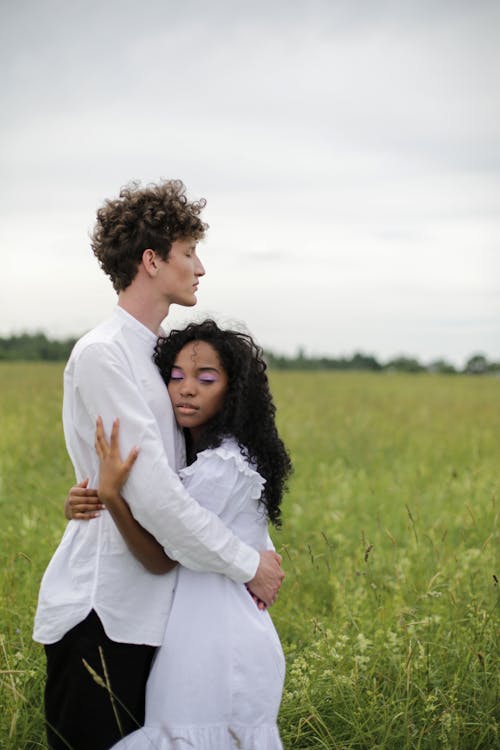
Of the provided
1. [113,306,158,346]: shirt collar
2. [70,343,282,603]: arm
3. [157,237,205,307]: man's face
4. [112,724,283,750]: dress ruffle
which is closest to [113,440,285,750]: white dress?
[112,724,283,750]: dress ruffle

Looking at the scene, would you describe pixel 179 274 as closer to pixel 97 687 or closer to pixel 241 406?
pixel 241 406

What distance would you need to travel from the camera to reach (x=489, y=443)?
34.6 ft

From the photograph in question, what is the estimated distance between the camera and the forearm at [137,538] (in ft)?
8.40

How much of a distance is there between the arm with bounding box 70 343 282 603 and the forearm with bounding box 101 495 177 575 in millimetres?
31

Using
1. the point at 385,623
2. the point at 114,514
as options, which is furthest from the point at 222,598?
the point at 385,623

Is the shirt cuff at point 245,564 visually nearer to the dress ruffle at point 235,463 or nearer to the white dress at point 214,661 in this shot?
the white dress at point 214,661

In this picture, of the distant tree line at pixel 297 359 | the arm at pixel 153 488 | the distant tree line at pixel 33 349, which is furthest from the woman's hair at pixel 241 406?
the distant tree line at pixel 33 349

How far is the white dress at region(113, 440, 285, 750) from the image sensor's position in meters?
2.60

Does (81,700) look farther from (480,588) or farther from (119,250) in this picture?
(480,588)

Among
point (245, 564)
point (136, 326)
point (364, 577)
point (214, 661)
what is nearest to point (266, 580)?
point (245, 564)

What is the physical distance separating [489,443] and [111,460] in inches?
346

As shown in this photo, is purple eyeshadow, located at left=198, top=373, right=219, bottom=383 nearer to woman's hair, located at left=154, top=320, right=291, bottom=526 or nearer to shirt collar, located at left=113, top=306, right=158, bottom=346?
woman's hair, located at left=154, top=320, right=291, bottom=526

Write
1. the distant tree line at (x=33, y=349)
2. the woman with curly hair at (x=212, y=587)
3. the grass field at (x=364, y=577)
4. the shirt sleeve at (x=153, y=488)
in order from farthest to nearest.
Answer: the distant tree line at (x=33, y=349) < the grass field at (x=364, y=577) < the woman with curly hair at (x=212, y=587) < the shirt sleeve at (x=153, y=488)

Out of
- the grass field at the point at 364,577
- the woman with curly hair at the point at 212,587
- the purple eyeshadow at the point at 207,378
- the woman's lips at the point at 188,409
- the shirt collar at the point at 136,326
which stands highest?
the shirt collar at the point at 136,326
